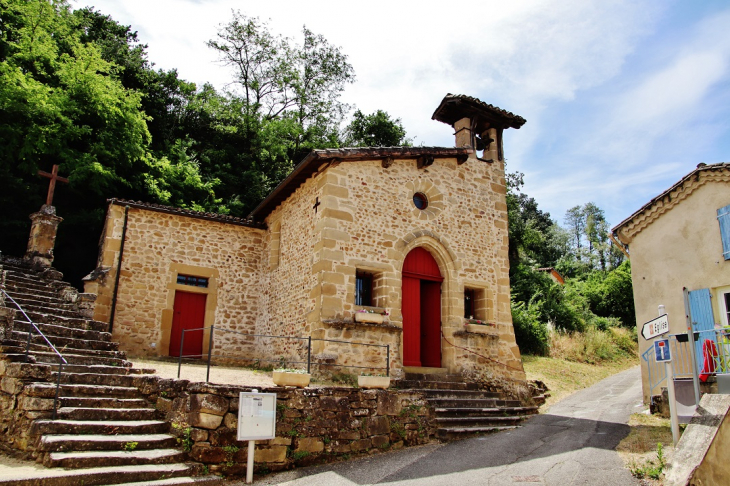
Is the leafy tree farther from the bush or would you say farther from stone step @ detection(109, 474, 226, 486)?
stone step @ detection(109, 474, 226, 486)

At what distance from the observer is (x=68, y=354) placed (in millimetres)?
8539

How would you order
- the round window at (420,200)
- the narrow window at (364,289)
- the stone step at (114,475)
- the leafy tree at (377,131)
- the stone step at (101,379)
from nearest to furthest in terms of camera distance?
the stone step at (114,475) → the stone step at (101,379) → the narrow window at (364,289) → the round window at (420,200) → the leafy tree at (377,131)

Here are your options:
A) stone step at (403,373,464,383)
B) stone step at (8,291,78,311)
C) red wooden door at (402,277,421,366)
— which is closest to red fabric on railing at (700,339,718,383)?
stone step at (403,373,464,383)

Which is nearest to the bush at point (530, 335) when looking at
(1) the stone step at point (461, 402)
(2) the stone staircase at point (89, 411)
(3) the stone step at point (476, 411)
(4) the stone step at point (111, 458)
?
(3) the stone step at point (476, 411)

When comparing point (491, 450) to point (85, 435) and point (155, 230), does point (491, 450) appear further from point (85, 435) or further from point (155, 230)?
point (155, 230)

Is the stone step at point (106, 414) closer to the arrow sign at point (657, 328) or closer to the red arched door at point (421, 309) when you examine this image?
the red arched door at point (421, 309)

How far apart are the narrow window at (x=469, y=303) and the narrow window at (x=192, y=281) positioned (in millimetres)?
7270

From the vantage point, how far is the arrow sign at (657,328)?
21.2ft

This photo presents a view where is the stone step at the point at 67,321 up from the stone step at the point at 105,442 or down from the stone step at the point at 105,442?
up

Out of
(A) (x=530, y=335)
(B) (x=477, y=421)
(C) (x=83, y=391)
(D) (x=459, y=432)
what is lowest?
(D) (x=459, y=432)

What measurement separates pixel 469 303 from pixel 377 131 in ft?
47.3

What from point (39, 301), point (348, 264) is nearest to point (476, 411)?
point (348, 264)

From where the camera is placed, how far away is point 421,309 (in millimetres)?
12688

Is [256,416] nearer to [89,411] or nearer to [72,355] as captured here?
[89,411]
